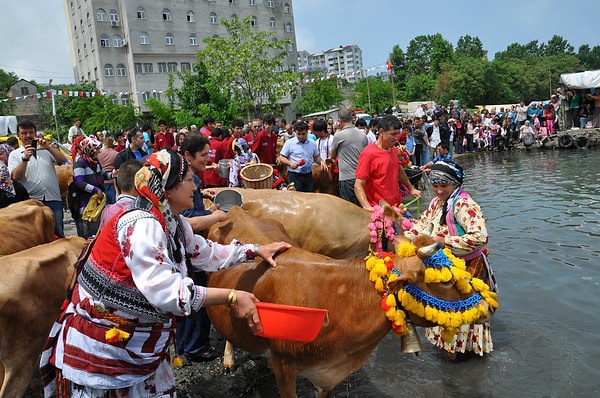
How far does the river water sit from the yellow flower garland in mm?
1699

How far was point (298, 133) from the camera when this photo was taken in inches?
364

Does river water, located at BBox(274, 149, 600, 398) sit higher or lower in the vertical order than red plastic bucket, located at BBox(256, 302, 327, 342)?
lower

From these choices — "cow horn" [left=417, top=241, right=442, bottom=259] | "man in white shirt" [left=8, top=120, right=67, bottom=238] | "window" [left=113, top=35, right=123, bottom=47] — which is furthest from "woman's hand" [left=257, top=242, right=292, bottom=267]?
"window" [left=113, top=35, right=123, bottom=47]

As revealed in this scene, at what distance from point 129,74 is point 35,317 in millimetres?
56705

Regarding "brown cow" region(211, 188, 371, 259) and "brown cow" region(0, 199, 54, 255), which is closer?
"brown cow" region(0, 199, 54, 255)

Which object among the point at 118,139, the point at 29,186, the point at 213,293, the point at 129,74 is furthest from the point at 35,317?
the point at 129,74

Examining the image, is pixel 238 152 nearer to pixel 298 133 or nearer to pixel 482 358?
pixel 298 133

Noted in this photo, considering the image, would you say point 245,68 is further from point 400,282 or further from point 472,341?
point 400,282

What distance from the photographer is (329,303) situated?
3469mm

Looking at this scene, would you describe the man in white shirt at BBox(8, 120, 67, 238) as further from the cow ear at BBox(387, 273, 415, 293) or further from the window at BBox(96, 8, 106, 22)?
the window at BBox(96, 8, 106, 22)

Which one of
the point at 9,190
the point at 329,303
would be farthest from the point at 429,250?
the point at 9,190

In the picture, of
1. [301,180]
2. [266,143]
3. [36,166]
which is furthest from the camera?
[266,143]

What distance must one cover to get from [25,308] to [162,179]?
2058mm

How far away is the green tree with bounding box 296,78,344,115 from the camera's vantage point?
56125 mm
